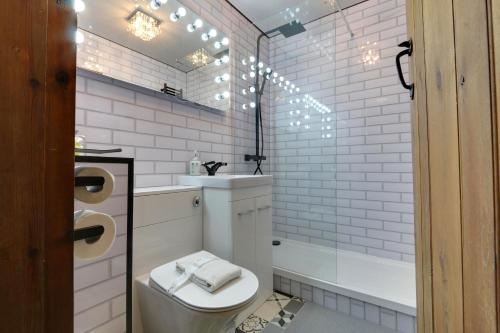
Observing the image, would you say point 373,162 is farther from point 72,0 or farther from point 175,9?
point 72,0

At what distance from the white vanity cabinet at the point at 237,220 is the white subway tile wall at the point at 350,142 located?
2.76 ft

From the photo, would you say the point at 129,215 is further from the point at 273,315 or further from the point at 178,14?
the point at 178,14

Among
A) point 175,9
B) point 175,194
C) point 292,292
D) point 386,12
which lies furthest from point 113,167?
point 386,12

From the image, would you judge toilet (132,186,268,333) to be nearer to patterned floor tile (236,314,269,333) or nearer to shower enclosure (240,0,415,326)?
patterned floor tile (236,314,269,333)

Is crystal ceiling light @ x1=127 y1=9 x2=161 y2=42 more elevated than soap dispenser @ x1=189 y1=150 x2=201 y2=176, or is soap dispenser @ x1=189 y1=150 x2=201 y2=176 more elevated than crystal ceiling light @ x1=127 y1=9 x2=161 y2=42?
crystal ceiling light @ x1=127 y1=9 x2=161 y2=42

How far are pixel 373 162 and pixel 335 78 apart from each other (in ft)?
3.22

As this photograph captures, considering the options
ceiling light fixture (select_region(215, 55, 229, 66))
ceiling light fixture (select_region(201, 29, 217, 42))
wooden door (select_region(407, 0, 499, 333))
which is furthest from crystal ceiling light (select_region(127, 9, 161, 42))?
wooden door (select_region(407, 0, 499, 333))

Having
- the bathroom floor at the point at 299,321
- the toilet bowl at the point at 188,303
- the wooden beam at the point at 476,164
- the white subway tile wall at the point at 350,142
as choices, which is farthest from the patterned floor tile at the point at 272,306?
the wooden beam at the point at 476,164

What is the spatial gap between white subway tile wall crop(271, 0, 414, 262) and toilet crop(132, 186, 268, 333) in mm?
1261

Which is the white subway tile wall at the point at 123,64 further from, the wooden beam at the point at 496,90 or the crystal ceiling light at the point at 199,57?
the wooden beam at the point at 496,90

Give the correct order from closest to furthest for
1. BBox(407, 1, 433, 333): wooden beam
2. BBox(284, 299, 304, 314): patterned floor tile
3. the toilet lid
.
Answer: BBox(407, 1, 433, 333): wooden beam
the toilet lid
BBox(284, 299, 304, 314): patterned floor tile

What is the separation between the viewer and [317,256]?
2225 mm

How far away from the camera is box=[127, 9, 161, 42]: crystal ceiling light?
1501mm

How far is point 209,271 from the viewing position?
1114 mm
